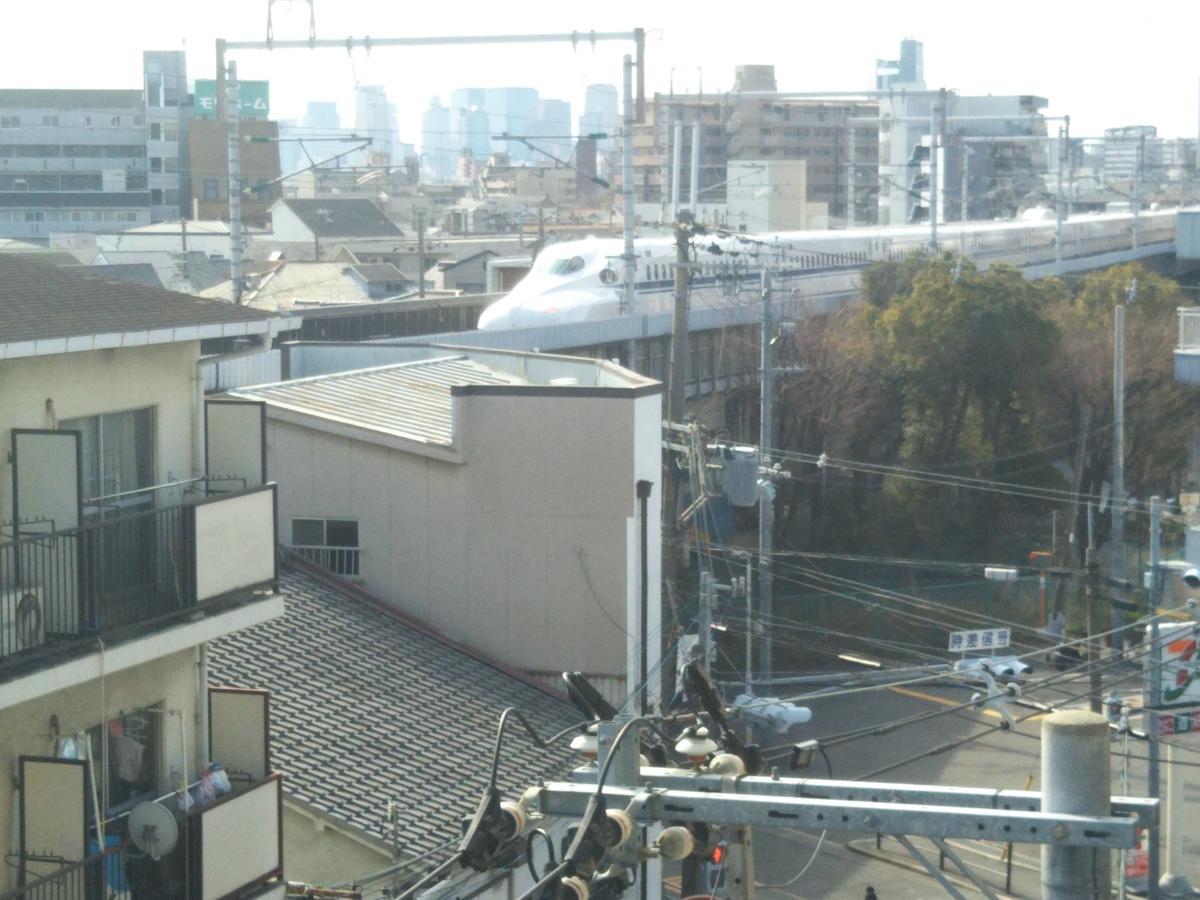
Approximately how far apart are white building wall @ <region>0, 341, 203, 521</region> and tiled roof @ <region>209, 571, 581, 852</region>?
259 centimetres

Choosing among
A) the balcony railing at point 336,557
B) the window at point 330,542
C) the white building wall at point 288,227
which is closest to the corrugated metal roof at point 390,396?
the window at point 330,542

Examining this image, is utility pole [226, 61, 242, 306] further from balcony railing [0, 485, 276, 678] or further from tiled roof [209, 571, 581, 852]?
balcony railing [0, 485, 276, 678]

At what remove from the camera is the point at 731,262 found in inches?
1369

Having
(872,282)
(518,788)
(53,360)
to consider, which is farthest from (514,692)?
(872,282)

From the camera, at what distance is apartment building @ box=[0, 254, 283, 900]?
7383 mm

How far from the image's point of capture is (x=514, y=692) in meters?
12.9

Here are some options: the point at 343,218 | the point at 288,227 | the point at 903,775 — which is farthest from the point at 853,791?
the point at 343,218

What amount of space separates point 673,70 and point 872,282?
7408 millimetres

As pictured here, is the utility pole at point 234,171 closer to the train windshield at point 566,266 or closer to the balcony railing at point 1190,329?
the train windshield at point 566,266

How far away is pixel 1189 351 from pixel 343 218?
4863 centimetres

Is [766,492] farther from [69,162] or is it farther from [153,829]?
[69,162]

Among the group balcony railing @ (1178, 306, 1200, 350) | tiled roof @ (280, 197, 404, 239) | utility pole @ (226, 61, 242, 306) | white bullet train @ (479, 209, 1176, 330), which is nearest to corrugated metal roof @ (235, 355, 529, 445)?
utility pole @ (226, 61, 242, 306)

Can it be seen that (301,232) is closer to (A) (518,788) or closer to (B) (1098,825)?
(A) (518,788)

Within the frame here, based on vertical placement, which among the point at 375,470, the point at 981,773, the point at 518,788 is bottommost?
the point at 981,773
